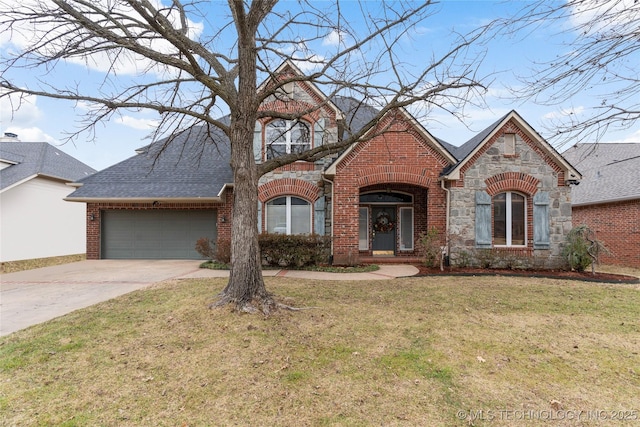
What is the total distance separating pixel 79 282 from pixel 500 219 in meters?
13.1

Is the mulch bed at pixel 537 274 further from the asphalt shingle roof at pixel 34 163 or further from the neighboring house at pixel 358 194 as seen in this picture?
the asphalt shingle roof at pixel 34 163

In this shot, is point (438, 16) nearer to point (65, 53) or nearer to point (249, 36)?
point (249, 36)

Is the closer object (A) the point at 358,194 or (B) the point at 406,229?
(A) the point at 358,194

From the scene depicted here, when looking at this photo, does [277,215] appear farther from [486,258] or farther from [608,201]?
[608,201]

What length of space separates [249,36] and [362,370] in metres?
5.48

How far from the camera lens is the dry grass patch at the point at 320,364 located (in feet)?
9.27

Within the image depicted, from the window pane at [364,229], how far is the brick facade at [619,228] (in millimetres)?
9276

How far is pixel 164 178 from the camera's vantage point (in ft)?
43.7

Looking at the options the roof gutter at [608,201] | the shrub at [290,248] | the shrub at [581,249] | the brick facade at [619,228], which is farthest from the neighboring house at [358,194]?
the brick facade at [619,228]

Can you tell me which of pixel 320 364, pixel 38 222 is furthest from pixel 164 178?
pixel 320 364

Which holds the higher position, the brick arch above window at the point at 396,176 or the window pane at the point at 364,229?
the brick arch above window at the point at 396,176

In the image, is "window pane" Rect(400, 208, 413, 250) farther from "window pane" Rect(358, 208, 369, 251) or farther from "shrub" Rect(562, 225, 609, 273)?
"shrub" Rect(562, 225, 609, 273)

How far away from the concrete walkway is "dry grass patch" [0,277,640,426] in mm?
900

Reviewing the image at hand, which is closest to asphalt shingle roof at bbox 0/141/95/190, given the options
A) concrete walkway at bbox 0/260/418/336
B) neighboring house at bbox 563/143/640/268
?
concrete walkway at bbox 0/260/418/336
